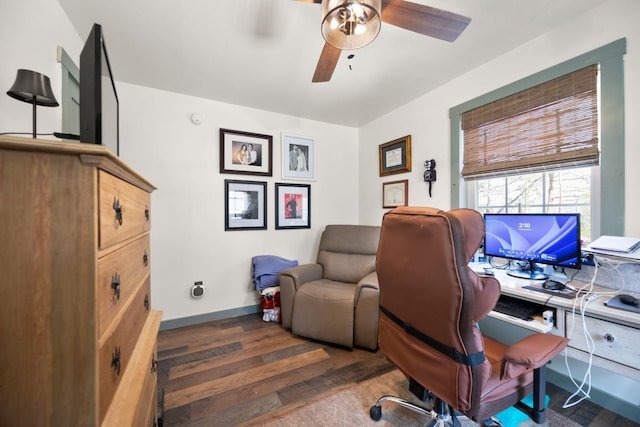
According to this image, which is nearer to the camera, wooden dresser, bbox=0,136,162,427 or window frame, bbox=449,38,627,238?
wooden dresser, bbox=0,136,162,427

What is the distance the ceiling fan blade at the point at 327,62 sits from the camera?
1487 millimetres

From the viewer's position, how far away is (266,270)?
2793mm

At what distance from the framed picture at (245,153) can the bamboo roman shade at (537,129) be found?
85.8 inches

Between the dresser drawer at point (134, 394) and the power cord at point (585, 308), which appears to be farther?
the power cord at point (585, 308)

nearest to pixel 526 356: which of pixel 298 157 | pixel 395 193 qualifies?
pixel 395 193

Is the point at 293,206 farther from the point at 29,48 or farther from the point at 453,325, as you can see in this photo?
the point at 453,325

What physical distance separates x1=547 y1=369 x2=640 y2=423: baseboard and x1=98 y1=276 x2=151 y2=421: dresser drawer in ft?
8.41

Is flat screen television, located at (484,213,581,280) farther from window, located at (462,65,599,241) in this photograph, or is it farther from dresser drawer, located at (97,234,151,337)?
dresser drawer, located at (97,234,151,337)

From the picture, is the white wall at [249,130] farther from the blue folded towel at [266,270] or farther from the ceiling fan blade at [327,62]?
the ceiling fan blade at [327,62]

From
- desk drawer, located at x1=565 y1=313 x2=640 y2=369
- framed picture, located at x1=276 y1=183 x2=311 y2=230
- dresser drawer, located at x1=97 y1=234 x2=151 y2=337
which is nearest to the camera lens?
dresser drawer, located at x1=97 y1=234 x2=151 y2=337

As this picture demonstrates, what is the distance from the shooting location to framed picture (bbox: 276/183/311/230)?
310cm

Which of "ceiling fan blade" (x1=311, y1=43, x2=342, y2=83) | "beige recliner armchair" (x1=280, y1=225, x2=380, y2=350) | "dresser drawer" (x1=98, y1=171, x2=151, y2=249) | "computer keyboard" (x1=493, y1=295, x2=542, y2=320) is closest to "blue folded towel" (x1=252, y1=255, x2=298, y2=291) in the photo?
"beige recliner armchair" (x1=280, y1=225, x2=380, y2=350)

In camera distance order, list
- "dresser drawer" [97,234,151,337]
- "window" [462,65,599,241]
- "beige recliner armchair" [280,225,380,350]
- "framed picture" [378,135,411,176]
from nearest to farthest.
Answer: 1. "dresser drawer" [97,234,151,337]
2. "window" [462,65,599,241]
3. "beige recliner armchair" [280,225,380,350]
4. "framed picture" [378,135,411,176]

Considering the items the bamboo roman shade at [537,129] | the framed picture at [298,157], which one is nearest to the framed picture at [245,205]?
the framed picture at [298,157]
